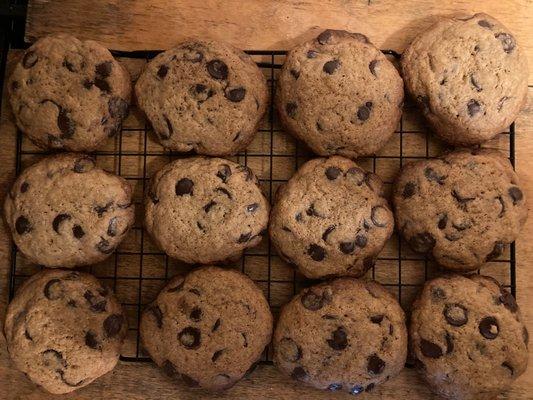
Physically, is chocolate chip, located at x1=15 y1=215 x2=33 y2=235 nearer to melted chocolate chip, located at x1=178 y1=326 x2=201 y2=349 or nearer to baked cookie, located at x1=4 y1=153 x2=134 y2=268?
baked cookie, located at x1=4 y1=153 x2=134 y2=268

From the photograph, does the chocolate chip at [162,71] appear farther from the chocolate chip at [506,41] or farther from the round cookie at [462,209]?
the chocolate chip at [506,41]

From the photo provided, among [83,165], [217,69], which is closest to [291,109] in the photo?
[217,69]

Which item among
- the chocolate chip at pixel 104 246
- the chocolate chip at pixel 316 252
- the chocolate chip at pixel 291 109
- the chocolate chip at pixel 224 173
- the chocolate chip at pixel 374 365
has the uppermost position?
the chocolate chip at pixel 291 109

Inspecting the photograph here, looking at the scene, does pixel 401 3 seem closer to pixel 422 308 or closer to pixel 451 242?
pixel 451 242

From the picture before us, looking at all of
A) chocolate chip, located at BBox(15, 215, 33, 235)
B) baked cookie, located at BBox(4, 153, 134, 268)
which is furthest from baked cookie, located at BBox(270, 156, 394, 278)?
chocolate chip, located at BBox(15, 215, 33, 235)

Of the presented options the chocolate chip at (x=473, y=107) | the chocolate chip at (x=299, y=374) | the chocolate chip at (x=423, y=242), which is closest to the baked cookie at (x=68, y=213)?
the chocolate chip at (x=299, y=374)

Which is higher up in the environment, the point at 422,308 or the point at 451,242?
the point at 451,242

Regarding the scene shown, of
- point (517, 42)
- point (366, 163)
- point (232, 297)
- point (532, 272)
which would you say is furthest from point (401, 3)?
point (232, 297)
